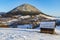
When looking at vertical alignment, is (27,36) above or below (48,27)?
below

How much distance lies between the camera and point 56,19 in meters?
6.42

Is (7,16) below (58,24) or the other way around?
the other way around

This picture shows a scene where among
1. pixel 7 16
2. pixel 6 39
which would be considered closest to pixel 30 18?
pixel 7 16

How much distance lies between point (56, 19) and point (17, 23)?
1812 millimetres

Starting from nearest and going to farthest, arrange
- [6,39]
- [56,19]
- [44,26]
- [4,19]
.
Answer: [6,39] < [44,26] < [56,19] < [4,19]

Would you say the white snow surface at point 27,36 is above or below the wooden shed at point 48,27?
below

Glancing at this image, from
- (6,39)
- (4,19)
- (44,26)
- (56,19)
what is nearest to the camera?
(6,39)

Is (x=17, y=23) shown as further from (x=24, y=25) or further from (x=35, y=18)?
(x=35, y=18)

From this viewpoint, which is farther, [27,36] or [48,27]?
[48,27]

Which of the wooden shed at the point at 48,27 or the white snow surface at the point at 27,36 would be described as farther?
the wooden shed at the point at 48,27

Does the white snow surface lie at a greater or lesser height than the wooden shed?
lesser

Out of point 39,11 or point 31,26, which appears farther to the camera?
point 31,26

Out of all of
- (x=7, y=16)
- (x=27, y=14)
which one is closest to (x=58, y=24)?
(x=27, y=14)

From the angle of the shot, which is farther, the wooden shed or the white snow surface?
the wooden shed
